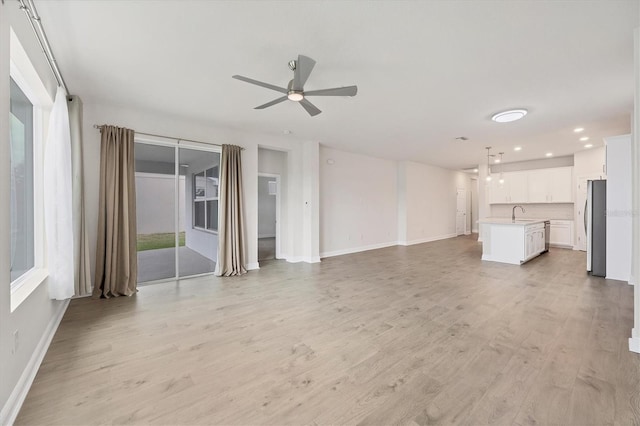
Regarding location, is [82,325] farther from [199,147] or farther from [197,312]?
[199,147]

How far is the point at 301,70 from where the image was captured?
2.52 meters

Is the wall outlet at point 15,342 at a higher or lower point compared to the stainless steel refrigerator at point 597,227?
lower

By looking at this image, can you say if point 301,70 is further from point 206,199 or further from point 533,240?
point 533,240

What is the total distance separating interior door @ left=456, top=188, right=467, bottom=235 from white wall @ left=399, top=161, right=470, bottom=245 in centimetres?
27

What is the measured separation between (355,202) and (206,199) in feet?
13.0

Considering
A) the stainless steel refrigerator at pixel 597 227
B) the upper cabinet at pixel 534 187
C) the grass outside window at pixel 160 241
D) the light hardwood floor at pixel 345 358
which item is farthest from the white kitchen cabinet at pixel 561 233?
the grass outside window at pixel 160 241

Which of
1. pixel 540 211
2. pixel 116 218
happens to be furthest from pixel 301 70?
pixel 540 211

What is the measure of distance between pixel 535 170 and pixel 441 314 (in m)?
7.61

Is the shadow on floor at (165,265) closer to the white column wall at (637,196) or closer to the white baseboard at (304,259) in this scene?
the white baseboard at (304,259)

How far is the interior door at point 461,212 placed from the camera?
1102 centimetres

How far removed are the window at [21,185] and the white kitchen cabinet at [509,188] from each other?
35.8 feet

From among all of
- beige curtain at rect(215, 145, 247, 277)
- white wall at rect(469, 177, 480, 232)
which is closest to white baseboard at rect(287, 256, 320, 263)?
beige curtain at rect(215, 145, 247, 277)

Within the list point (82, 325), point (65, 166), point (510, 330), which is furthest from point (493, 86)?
point (82, 325)

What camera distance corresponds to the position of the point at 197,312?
10.8ft
